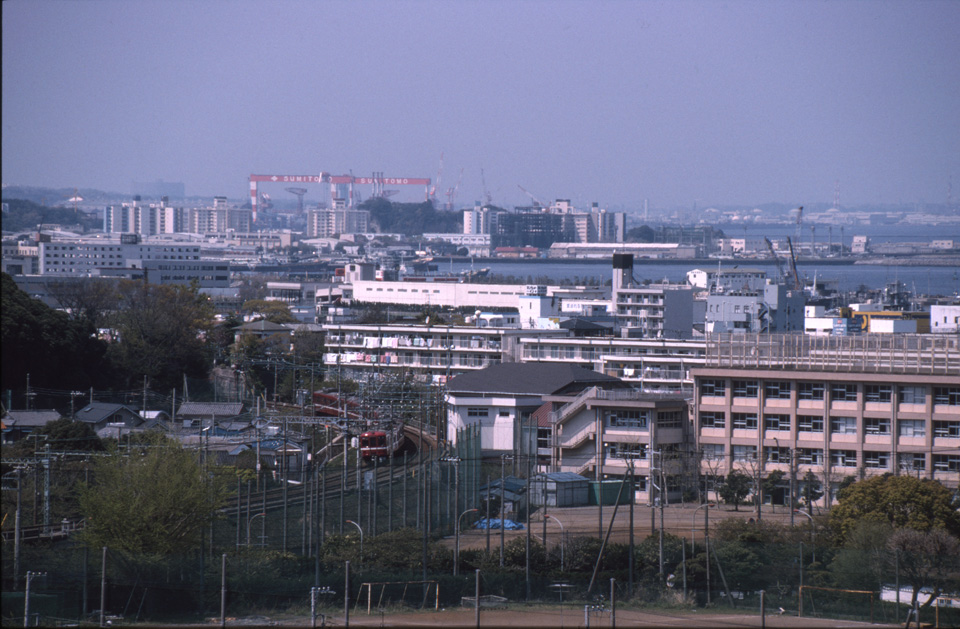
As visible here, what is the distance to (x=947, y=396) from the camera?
27.7ft

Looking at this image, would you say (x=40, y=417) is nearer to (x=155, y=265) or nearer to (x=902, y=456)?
(x=902, y=456)

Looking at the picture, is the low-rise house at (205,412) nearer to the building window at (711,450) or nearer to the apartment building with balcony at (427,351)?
the apartment building with balcony at (427,351)

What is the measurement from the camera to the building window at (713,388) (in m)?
9.27

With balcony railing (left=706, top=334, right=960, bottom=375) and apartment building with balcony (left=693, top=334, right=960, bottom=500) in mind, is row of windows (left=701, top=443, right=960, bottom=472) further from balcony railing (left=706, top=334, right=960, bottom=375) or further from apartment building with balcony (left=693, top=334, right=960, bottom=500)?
balcony railing (left=706, top=334, right=960, bottom=375)

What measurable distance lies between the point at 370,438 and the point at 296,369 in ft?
17.7

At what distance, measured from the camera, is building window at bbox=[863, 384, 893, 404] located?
8625 mm

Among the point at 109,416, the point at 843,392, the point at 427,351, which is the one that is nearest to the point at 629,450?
the point at 843,392

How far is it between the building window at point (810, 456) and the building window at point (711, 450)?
679 mm

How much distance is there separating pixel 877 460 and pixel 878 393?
0.56 m

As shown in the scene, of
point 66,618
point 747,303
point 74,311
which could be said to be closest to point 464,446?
point 66,618

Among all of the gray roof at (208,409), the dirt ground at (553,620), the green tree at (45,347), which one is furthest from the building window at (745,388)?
the green tree at (45,347)

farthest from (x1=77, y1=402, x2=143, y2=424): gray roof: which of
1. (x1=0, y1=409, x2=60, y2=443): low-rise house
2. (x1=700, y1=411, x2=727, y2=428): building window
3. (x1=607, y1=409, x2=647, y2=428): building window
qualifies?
(x1=700, y1=411, x2=727, y2=428): building window

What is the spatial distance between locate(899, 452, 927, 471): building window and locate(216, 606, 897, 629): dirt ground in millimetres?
3470

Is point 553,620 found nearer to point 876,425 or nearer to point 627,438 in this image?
point 627,438
